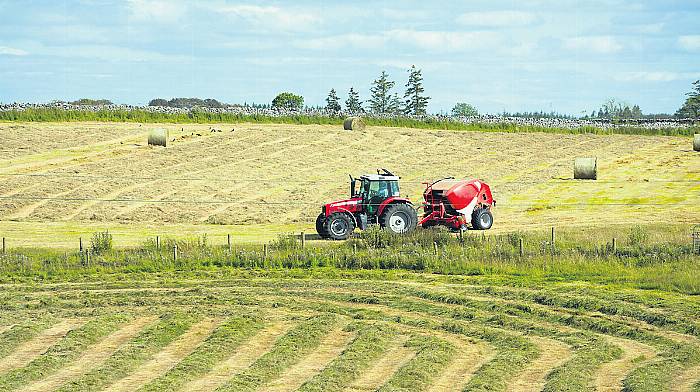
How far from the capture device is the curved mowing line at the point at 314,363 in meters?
16.3

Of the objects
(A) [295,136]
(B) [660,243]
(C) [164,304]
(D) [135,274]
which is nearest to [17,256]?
(D) [135,274]

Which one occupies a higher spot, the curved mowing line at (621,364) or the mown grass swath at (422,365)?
the mown grass swath at (422,365)

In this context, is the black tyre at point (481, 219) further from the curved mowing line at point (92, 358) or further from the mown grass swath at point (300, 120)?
the mown grass swath at point (300, 120)

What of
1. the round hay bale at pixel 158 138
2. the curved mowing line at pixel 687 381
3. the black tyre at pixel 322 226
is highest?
the round hay bale at pixel 158 138

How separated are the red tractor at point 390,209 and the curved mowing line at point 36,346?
1110 centimetres

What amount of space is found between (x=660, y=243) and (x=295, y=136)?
90.1 feet

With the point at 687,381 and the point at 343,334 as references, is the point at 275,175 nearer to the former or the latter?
the point at 343,334

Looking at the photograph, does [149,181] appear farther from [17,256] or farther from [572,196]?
[572,196]

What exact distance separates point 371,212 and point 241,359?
13.5 m

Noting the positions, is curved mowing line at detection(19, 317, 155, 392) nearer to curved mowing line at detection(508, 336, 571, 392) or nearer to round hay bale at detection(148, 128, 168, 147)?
curved mowing line at detection(508, 336, 571, 392)

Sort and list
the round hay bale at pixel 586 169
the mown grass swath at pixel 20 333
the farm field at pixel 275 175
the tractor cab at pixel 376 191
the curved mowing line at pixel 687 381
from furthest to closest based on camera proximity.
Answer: the round hay bale at pixel 586 169
the farm field at pixel 275 175
the tractor cab at pixel 376 191
the mown grass swath at pixel 20 333
the curved mowing line at pixel 687 381

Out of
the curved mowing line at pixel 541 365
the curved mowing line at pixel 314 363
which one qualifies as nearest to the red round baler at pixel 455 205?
the curved mowing line at pixel 314 363

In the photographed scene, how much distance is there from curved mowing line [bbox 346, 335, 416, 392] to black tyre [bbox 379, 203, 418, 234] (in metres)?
11.4

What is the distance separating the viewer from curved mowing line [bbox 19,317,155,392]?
647 inches
